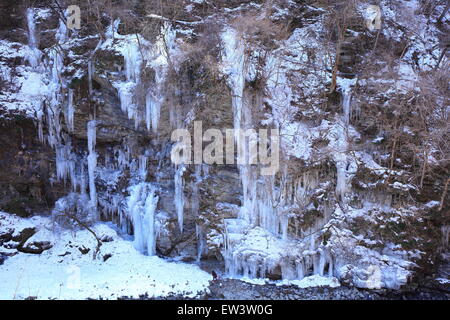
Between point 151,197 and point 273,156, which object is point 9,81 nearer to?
point 151,197

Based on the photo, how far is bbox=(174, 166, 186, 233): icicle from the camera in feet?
33.4

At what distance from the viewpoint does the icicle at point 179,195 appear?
33.4ft

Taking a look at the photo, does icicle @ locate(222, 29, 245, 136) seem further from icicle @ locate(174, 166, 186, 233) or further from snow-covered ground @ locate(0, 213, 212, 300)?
snow-covered ground @ locate(0, 213, 212, 300)

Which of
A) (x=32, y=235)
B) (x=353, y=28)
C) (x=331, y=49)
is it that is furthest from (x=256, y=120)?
(x=32, y=235)

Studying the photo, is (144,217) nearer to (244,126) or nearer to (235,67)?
(244,126)

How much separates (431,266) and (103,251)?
9505 millimetres

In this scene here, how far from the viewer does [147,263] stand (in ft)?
32.4

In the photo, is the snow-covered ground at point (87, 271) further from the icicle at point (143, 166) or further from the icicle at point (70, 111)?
the icicle at point (70, 111)

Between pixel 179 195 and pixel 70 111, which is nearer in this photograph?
pixel 179 195

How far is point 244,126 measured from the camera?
10.1m

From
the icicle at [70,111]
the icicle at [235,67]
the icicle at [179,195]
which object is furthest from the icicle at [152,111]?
the icicle at [70,111]

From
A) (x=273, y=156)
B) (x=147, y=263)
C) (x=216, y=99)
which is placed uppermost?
(x=216, y=99)

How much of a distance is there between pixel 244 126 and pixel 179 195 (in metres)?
2.92

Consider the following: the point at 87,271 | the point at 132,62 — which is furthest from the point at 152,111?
the point at 87,271
